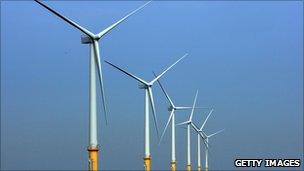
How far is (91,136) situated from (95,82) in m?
4.24

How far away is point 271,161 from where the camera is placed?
77.7m

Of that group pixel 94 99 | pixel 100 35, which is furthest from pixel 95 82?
pixel 100 35

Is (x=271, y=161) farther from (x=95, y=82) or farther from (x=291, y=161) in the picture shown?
(x=95, y=82)

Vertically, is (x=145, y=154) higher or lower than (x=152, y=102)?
lower

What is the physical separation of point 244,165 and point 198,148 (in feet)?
152

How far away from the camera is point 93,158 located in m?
51.8

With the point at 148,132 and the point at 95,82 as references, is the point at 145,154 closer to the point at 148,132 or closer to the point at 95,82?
the point at 148,132

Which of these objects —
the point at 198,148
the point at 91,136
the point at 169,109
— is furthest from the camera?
the point at 198,148

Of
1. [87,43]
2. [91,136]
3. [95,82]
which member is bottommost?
[91,136]

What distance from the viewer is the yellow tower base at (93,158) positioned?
5164 centimetres

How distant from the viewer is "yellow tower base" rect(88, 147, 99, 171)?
5164 cm

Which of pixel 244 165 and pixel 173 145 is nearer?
pixel 244 165

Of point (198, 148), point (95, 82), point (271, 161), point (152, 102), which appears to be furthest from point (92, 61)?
point (198, 148)

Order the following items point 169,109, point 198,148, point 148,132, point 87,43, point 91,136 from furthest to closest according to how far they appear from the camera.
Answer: point 198,148 → point 169,109 → point 148,132 → point 87,43 → point 91,136
